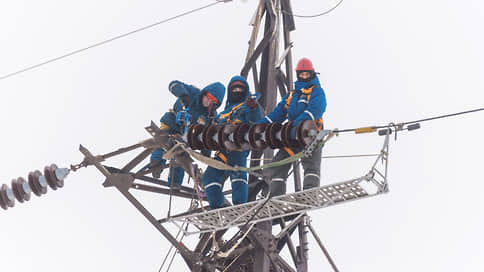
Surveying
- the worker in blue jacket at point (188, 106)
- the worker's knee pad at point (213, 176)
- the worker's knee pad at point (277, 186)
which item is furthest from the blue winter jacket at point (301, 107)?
the worker in blue jacket at point (188, 106)

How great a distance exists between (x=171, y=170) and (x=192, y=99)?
1148mm

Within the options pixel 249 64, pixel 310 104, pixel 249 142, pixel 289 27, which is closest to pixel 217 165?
pixel 249 142

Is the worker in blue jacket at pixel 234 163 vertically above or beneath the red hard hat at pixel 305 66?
beneath

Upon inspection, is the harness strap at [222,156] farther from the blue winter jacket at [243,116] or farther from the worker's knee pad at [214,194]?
the blue winter jacket at [243,116]

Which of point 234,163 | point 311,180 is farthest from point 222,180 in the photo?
point 311,180

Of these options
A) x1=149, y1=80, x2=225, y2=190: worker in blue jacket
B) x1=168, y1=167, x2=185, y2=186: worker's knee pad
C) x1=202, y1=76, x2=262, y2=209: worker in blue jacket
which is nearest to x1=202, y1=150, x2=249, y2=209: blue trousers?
x1=202, y1=76, x2=262, y2=209: worker in blue jacket

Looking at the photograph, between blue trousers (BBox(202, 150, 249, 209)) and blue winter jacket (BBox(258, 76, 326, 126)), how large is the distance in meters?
Answer: 0.73

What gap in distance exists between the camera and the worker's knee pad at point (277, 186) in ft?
45.7

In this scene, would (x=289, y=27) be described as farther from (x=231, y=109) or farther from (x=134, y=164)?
(x=134, y=164)

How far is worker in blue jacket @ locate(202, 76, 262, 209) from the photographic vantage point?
14.2 m

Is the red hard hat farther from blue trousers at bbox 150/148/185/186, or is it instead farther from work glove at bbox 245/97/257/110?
blue trousers at bbox 150/148/185/186

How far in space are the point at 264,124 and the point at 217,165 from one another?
38.1 inches

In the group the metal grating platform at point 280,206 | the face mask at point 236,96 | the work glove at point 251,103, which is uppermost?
the face mask at point 236,96

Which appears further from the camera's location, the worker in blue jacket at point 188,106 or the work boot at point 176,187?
the work boot at point 176,187
